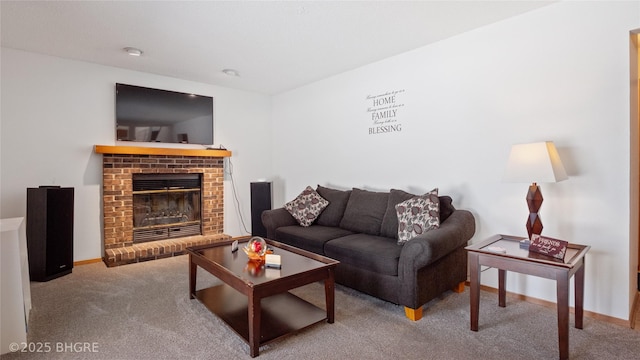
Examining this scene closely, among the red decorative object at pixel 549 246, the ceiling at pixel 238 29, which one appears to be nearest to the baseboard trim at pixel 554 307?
the red decorative object at pixel 549 246

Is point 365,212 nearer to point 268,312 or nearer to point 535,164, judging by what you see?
point 268,312

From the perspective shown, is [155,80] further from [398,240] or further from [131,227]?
[398,240]

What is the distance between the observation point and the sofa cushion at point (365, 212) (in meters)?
3.44

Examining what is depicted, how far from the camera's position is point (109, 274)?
141 inches

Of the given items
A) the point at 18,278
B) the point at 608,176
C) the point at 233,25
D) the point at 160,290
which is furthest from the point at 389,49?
the point at 18,278

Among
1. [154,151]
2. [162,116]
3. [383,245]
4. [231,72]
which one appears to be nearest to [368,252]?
[383,245]

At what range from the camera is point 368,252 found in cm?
275

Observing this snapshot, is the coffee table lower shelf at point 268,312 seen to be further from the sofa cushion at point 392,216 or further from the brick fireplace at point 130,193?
the brick fireplace at point 130,193

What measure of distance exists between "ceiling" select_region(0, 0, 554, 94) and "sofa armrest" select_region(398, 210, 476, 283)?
1803mm

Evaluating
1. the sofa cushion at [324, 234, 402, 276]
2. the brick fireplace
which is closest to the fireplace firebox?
the brick fireplace

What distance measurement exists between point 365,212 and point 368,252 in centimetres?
85

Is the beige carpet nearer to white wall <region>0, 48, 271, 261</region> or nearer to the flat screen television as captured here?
white wall <region>0, 48, 271, 261</region>

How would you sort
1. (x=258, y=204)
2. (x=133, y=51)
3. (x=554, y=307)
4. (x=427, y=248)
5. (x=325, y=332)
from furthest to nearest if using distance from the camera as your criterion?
(x=258, y=204)
(x=133, y=51)
(x=554, y=307)
(x=427, y=248)
(x=325, y=332)

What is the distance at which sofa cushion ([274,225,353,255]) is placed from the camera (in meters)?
3.28
